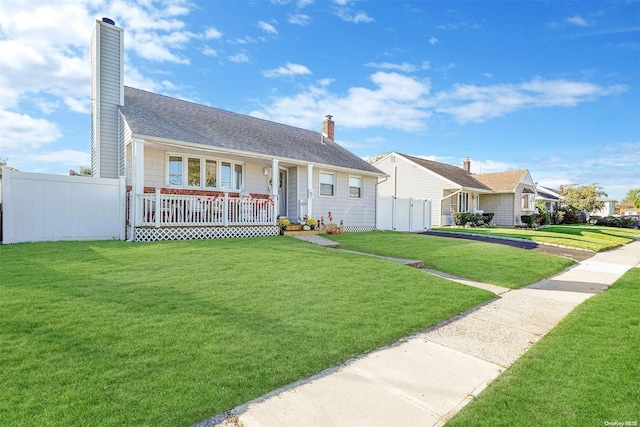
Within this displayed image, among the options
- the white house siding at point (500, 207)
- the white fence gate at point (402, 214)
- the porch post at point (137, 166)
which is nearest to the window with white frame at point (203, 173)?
the porch post at point (137, 166)

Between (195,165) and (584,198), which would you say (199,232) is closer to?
(195,165)

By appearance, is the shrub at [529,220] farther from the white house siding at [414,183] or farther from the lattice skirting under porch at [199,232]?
the lattice skirting under porch at [199,232]

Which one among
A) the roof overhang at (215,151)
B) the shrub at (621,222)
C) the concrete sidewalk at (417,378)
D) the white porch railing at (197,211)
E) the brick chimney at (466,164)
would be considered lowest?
the concrete sidewalk at (417,378)

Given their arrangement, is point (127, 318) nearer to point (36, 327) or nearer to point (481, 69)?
point (36, 327)

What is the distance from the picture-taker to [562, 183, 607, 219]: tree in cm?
4097

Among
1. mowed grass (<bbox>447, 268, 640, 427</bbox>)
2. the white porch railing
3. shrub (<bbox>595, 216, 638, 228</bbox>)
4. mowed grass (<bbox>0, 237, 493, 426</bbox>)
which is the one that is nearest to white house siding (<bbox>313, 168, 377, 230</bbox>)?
the white porch railing

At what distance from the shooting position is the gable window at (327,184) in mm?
15675

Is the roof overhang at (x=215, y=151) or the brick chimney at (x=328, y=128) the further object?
the brick chimney at (x=328, y=128)

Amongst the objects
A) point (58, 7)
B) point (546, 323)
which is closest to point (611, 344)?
point (546, 323)

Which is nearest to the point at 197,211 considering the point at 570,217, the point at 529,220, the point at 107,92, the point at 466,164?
the point at 107,92

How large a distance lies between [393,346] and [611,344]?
2.52m

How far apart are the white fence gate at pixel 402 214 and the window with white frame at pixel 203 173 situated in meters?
8.18

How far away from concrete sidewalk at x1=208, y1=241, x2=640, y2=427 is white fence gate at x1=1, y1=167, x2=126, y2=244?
32.2 ft

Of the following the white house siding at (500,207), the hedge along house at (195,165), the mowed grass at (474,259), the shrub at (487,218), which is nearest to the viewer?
the mowed grass at (474,259)
